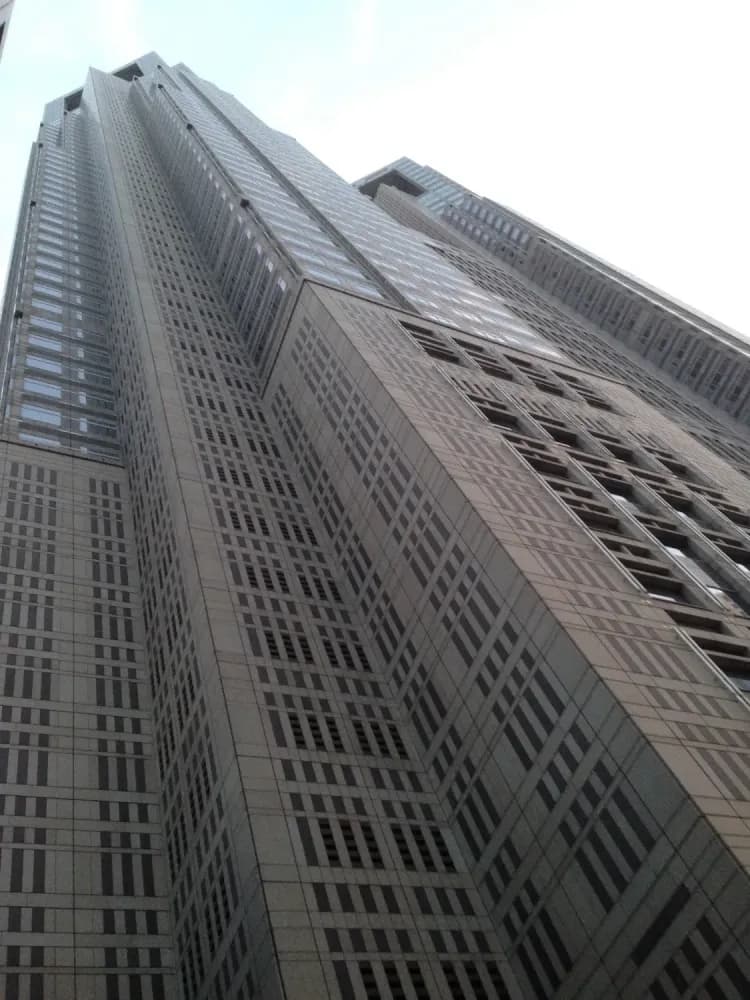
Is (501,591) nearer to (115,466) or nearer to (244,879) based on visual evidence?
(244,879)

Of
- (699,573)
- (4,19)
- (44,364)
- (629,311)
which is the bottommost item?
(44,364)

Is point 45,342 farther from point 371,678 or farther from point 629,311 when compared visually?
point 629,311

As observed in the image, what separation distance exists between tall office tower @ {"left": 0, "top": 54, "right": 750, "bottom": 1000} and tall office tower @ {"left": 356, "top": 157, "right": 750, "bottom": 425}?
47.2m

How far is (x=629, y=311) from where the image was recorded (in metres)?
152

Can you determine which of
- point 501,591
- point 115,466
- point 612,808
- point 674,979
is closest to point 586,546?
point 501,591

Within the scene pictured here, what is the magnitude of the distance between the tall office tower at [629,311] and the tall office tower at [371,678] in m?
47.2

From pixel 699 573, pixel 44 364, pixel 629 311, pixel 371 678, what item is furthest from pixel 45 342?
pixel 629 311

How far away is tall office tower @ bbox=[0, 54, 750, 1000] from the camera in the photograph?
129 ft

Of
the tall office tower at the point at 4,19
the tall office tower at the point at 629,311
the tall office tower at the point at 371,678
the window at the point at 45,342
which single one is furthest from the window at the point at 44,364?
the tall office tower at the point at 629,311

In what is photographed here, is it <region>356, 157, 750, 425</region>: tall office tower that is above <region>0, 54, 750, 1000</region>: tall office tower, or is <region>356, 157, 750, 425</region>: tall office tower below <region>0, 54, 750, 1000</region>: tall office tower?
above

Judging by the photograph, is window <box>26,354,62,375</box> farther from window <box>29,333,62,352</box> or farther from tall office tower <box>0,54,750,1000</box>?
tall office tower <box>0,54,750,1000</box>

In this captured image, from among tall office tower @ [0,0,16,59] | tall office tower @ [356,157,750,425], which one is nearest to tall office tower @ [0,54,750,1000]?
tall office tower @ [0,0,16,59]

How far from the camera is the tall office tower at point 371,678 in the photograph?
129ft

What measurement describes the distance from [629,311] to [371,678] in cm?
11029
